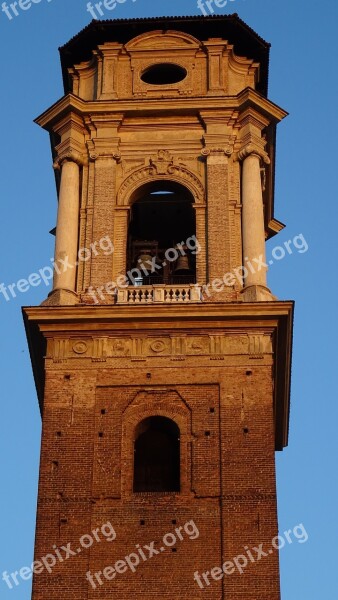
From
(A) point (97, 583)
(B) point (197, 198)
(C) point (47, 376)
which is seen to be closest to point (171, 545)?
(A) point (97, 583)

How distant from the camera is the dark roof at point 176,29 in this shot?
44.8 metres

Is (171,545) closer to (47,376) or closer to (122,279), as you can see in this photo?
(47,376)

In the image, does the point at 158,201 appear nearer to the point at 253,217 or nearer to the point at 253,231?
Answer: the point at 253,217

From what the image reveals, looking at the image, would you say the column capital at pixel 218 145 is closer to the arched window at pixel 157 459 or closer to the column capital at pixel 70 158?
the column capital at pixel 70 158

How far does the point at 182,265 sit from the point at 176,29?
770 cm

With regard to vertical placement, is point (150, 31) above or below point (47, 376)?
above

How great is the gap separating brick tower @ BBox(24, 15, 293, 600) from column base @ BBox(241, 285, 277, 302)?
56 millimetres

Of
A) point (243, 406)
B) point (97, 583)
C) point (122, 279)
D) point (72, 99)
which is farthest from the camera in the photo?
point (72, 99)

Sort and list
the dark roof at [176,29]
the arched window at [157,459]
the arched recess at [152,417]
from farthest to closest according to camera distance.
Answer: the dark roof at [176,29], the arched window at [157,459], the arched recess at [152,417]

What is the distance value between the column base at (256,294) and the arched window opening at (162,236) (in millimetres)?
2933

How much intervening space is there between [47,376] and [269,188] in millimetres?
10452

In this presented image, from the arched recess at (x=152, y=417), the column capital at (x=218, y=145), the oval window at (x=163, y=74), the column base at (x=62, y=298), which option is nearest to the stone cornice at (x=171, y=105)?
the column capital at (x=218, y=145)

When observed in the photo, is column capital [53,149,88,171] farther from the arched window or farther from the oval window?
the arched window

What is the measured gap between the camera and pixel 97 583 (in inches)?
1351
